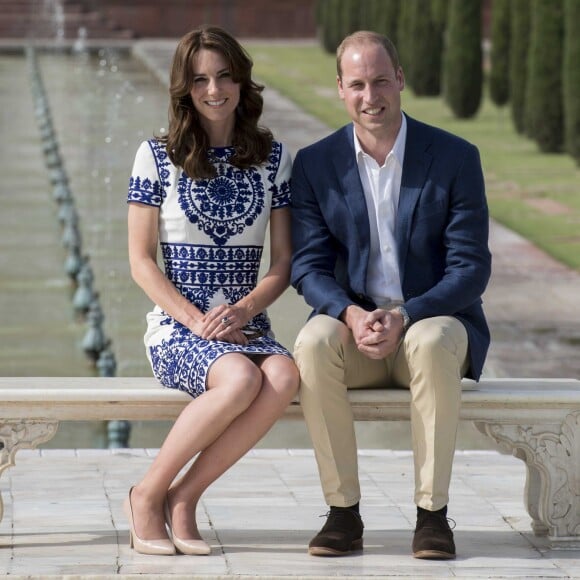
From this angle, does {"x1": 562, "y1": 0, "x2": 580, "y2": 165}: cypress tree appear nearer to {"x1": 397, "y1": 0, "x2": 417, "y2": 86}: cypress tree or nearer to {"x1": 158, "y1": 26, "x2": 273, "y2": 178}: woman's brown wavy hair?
{"x1": 397, "y1": 0, "x2": 417, "y2": 86}: cypress tree

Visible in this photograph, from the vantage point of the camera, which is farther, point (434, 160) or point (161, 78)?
point (161, 78)

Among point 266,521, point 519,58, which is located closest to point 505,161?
point 519,58

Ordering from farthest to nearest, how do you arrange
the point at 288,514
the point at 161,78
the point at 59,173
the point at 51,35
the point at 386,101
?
the point at 51,35
the point at 161,78
the point at 59,173
the point at 288,514
the point at 386,101

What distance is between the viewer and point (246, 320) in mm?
3914

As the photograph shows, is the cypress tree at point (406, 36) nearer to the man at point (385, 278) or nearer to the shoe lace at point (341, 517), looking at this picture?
the man at point (385, 278)

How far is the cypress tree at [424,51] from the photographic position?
20906mm

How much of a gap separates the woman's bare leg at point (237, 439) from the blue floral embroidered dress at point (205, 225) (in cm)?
22

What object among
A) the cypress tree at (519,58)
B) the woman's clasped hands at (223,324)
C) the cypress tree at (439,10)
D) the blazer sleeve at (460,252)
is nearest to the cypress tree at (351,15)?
the cypress tree at (439,10)

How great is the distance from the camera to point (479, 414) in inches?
154

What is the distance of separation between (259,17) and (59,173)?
2046 cm

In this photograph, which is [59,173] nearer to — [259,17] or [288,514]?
[288,514]

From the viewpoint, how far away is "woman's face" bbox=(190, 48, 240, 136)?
3.91 m

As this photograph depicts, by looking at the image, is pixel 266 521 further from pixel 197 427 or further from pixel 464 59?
pixel 464 59

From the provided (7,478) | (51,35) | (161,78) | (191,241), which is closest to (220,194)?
(191,241)
